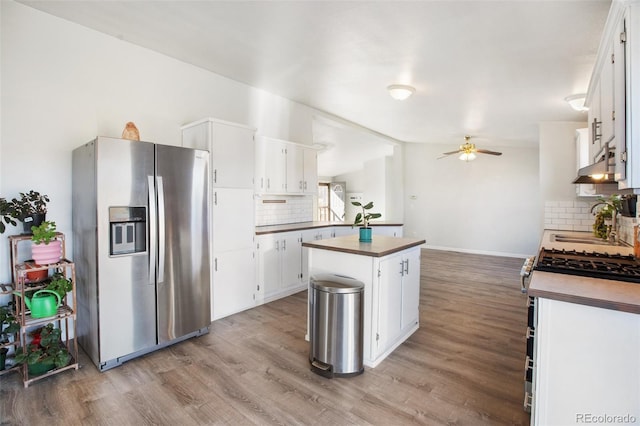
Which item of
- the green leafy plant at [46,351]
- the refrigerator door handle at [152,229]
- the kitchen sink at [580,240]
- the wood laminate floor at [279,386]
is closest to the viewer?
the wood laminate floor at [279,386]

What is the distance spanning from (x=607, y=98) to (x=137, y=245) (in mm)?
3343

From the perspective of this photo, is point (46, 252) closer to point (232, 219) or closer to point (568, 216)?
point (232, 219)

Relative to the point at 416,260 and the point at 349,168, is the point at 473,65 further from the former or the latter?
the point at 349,168

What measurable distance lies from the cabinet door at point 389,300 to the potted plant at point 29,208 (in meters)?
2.70

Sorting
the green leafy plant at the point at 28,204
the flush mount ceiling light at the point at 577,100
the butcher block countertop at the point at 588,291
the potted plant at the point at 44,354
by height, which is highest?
the flush mount ceiling light at the point at 577,100

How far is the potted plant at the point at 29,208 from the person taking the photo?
2.35m

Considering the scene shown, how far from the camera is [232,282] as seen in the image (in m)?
3.58

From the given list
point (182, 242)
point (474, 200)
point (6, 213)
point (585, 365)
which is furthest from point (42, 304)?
point (474, 200)

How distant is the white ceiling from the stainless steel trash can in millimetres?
2099

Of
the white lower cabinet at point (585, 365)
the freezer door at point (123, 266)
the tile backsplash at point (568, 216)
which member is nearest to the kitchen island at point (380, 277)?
the white lower cabinet at point (585, 365)

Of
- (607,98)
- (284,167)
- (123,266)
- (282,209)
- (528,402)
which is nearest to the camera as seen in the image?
(607,98)

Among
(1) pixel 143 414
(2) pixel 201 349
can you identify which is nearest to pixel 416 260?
(2) pixel 201 349

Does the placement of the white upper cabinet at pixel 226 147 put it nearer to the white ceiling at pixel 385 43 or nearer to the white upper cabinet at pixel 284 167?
the white upper cabinet at pixel 284 167

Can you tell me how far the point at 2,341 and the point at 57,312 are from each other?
42 cm
